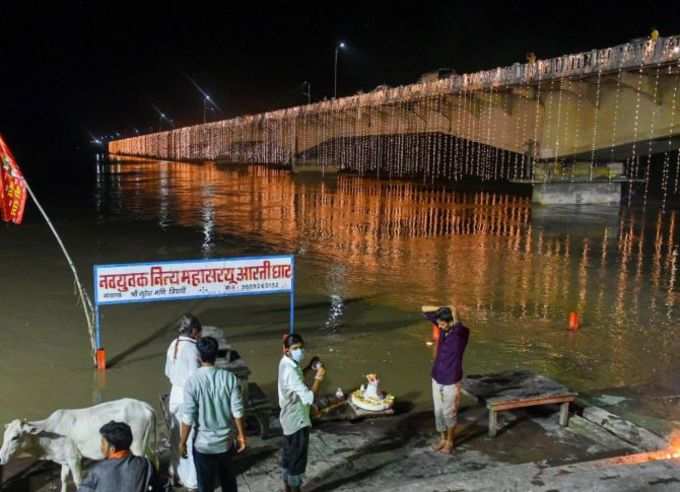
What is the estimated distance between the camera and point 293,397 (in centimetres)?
511

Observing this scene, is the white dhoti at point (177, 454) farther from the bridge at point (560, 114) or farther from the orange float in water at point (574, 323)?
the bridge at point (560, 114)

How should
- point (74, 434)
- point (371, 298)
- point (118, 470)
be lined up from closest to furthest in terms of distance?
point (118, 470)
point (74, 434)
point (371, 298)

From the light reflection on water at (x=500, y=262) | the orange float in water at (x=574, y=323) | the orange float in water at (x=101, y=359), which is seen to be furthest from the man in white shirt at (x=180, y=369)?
the orange float in water at (x=574, y=323)

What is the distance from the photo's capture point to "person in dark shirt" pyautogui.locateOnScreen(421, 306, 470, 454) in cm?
613

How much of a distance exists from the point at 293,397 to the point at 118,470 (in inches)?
72.9

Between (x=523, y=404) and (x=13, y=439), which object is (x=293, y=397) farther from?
(x=523, y=404)

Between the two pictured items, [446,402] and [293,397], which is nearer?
[293,397]

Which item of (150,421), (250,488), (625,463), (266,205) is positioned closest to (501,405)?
(625,463)

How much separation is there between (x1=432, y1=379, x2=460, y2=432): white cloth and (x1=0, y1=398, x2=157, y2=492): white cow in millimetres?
2734

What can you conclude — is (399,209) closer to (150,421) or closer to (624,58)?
(624,58)

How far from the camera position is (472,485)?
5.18 m

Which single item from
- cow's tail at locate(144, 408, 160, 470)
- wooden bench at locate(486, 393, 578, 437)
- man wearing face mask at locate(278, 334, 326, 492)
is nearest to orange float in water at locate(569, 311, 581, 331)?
wooden bench at locate(486, 393, 578, 437)

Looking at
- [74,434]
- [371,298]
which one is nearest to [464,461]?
[74,434]

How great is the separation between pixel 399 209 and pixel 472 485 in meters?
26.4
